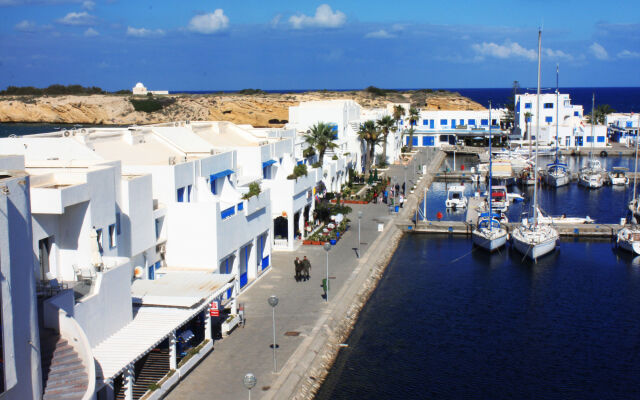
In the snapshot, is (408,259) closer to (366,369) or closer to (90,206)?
(366,369)

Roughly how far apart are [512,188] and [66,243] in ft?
166

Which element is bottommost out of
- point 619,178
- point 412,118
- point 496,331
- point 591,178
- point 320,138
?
point 496,331

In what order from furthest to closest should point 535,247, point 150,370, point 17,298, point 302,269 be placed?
point 535,247
point 302,269
point 150,370
point 17,298

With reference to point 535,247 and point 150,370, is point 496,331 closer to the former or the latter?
point 535,247

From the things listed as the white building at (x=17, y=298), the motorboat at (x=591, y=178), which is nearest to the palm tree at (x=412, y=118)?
the motorboat at (x=591, y=178)

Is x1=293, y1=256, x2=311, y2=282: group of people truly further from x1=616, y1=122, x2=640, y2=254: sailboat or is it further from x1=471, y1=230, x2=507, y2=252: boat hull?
x1=616, y1=122, x2=640, y2=254: sailboat

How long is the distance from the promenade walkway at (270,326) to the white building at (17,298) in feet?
16.8

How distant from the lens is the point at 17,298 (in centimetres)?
1352

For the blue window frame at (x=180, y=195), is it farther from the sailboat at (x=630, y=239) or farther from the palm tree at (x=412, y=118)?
the palm tree at (x=412, y=118)

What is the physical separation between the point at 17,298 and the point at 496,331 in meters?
18.1

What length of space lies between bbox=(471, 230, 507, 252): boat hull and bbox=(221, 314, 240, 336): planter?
19304 mm

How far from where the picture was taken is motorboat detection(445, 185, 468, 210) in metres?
51.9

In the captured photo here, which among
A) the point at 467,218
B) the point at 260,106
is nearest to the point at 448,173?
the point at 467,218

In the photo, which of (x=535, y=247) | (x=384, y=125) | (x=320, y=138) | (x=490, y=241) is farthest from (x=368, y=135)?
(x=535, y=247)
